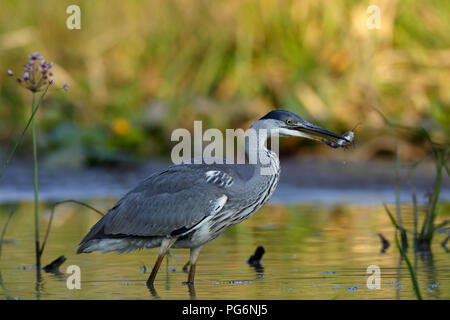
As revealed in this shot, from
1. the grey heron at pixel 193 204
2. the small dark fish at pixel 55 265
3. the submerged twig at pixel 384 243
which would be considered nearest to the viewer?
the grey heron at pixel 193 204

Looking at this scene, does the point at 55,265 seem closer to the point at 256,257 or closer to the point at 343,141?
the point at 256,257

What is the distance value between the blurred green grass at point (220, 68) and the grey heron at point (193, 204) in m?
6.74

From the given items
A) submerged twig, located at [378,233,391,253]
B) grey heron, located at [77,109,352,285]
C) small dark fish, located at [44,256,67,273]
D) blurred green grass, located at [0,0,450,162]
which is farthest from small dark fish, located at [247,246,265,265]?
blurred green grass, located at [0,0,450,162]

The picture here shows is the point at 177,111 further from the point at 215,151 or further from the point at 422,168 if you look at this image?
the point at 422,168

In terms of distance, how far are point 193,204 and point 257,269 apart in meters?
0.87

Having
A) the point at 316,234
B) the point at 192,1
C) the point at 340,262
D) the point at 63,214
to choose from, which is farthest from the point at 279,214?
the point at 192,1

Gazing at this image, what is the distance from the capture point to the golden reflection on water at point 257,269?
6660mm

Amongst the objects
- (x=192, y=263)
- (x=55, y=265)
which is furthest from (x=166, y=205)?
(x=55, y=265)

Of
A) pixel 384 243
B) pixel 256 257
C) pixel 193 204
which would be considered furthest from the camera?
pixel 384 243

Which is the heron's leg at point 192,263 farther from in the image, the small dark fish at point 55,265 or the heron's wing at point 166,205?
the small dark fish at point 55,265

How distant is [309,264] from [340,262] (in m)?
0.28

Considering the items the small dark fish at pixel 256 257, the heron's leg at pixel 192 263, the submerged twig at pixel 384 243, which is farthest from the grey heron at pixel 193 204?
the submerged twig at pixel 384 243

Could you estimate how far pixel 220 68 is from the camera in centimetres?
1636

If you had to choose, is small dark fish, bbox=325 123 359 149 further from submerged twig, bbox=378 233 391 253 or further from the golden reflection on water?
submerged twig, bbox=378 233 391 253
